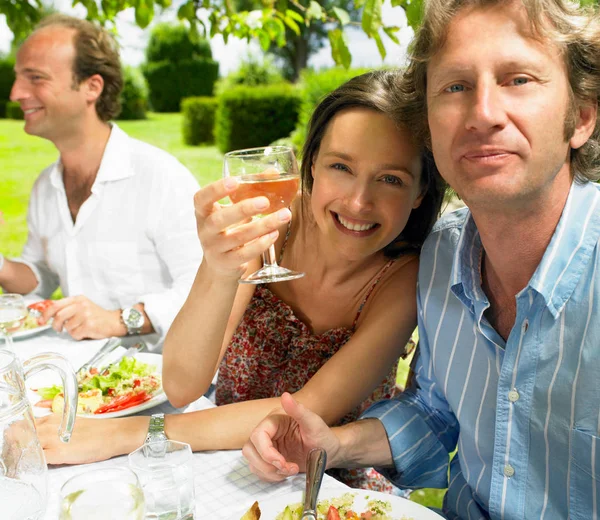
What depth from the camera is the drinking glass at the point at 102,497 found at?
40.5 inches

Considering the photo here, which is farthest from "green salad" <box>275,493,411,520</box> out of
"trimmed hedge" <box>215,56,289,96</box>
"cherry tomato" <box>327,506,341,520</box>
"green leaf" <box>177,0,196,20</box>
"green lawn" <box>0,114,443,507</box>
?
"trimmed hedge" <box>215,56,289,96</box>

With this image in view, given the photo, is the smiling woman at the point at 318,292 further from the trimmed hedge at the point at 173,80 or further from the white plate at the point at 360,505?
the trimmed hedge at the point at 173,80

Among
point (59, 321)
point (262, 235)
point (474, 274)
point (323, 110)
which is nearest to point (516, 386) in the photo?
point (474, 274)

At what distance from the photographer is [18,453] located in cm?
108

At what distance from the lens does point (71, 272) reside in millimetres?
3258

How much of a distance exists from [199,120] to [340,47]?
1261 centimetres

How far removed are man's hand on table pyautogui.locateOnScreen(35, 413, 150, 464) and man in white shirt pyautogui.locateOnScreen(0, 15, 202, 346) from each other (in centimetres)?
129

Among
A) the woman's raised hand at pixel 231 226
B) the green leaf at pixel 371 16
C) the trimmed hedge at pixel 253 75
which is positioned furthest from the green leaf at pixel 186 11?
the trimmed hedge at pixel 253 75

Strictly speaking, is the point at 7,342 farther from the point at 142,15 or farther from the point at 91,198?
the point at 142,15

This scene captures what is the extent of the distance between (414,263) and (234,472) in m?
0.96

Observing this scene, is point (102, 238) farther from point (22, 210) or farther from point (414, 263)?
point (22, 210)

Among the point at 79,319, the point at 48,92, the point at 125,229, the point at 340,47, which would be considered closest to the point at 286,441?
the point at 79,319

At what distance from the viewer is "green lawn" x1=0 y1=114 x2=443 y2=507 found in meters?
11.0

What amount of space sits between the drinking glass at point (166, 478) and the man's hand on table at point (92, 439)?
30 centimetres
